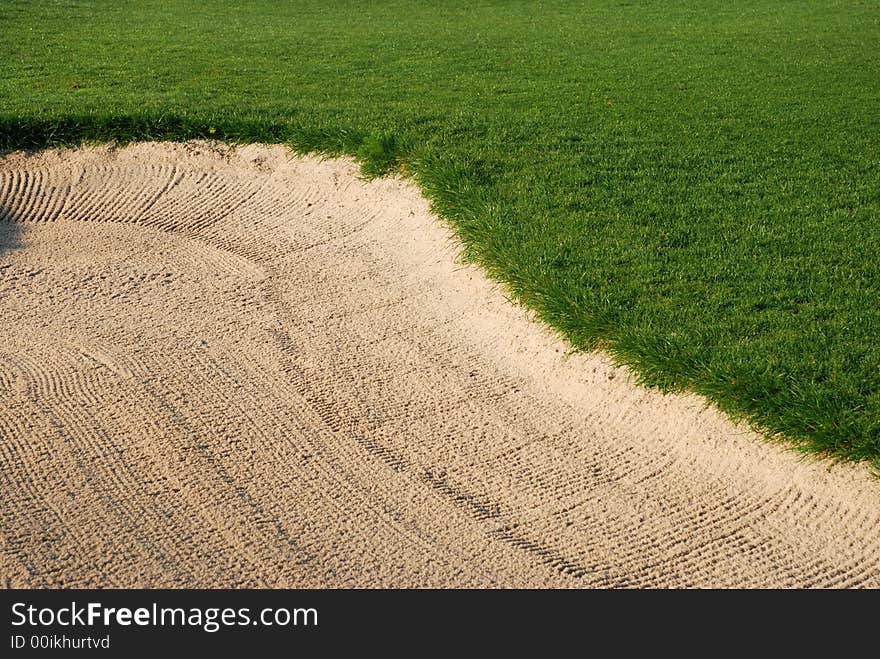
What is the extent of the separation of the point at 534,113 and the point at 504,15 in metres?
8.26

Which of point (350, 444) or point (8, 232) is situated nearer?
point (350, 444)

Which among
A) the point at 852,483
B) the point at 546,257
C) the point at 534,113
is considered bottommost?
the point at 852,483

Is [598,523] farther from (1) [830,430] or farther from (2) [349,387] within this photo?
(2) [349,387]

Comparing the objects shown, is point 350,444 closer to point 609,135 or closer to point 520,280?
point 520,280

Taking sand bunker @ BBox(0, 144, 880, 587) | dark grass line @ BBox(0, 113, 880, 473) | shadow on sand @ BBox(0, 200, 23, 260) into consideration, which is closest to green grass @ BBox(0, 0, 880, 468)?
dark grass line @ BBox(0, 113, 880, 473)

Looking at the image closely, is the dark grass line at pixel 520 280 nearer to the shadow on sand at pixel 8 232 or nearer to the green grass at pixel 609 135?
the green grass at pixel 609 135

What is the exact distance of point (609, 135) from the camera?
397 inches

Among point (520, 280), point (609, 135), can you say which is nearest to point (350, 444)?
point (520, 280)

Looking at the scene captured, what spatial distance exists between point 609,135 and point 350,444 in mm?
5597

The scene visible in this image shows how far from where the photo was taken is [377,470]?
5652mm

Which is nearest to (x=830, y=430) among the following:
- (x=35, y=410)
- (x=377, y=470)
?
(x=377, y=470)

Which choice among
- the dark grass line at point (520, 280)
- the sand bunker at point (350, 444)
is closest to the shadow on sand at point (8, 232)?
the sand bunker at point (350, 444)

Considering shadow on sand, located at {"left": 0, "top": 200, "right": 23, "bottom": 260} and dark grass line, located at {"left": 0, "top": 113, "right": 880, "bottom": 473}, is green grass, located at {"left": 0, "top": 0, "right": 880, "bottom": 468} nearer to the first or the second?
dark grass line, located at {"left": 0, "top": 113, "right": 880, "bottom": 473}

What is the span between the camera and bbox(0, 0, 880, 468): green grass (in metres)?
6.15
